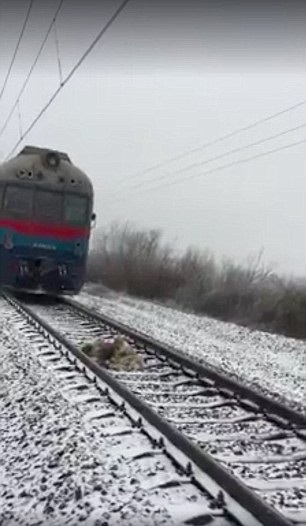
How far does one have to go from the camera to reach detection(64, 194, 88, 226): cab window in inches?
657

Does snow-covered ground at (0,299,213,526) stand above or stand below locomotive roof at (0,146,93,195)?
below

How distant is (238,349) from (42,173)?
7.44 m

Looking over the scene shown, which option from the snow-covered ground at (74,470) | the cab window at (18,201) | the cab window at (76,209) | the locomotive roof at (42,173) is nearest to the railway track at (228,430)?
the snow-covered ground at (74,470)

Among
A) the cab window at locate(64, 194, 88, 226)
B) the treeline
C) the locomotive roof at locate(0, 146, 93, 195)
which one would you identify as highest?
the locomotive roof at locate(0, 146, 93, 195)

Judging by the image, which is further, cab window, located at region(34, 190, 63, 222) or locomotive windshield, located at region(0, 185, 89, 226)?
cab window, located at region(34, 190, 63, 222)

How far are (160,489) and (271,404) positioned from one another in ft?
8.96

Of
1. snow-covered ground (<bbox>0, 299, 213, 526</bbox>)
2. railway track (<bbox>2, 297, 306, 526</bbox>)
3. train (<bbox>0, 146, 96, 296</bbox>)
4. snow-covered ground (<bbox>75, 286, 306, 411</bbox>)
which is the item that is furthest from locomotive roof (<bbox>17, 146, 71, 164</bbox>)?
snow-covered ground (<bbox>0, 299, 213, 526</bbox>)

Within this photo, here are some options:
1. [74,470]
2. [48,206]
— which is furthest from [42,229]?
[74,470]

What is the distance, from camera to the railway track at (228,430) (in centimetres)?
385

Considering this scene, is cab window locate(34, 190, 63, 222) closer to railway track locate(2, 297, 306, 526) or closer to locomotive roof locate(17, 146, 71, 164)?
locomotive roof locate(17, 146, 71, 164)

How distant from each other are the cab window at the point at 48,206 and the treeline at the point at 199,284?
5989 millimetres

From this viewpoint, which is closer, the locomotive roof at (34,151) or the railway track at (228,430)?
the railway track at (228,430)

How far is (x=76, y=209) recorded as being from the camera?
16781mm

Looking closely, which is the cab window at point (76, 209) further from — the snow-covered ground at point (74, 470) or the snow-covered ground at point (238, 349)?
the snow-covered ground at point (74, 470)
